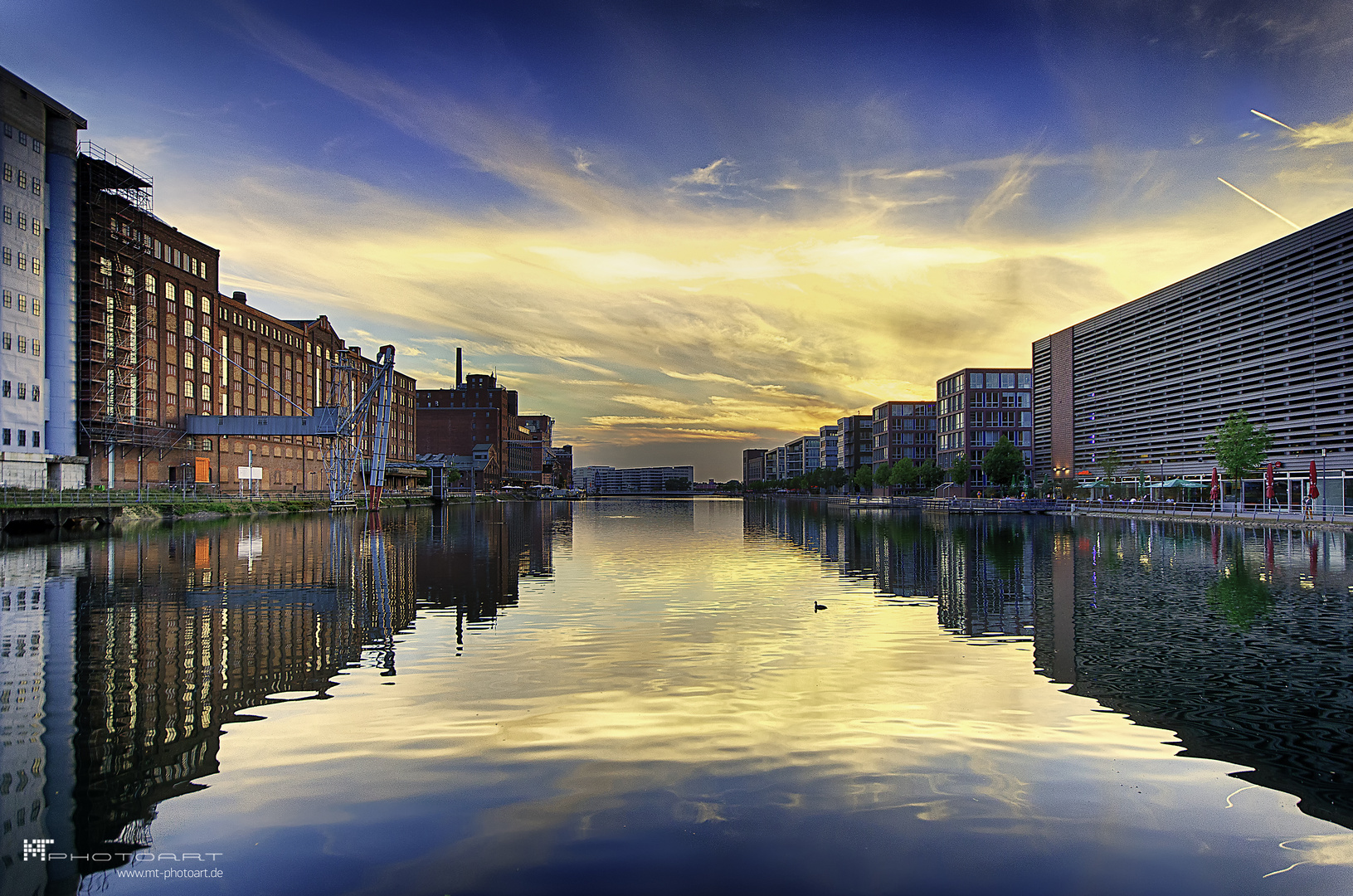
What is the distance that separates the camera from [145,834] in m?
8.39

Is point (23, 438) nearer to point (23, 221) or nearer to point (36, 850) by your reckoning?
point (23, 221)

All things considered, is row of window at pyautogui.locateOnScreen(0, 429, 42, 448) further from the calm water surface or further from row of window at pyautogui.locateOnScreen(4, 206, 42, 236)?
the calm water surface

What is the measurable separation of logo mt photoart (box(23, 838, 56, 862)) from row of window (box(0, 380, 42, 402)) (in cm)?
7434

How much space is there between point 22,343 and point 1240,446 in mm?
110940

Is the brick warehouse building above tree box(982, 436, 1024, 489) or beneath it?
above

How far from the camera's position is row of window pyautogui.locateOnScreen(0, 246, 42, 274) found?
65.1 metres

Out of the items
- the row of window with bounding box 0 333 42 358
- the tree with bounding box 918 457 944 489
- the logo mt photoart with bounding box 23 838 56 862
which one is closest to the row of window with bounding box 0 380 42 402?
the row of window with bounding box 0 333 42 358

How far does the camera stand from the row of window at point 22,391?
64.7m

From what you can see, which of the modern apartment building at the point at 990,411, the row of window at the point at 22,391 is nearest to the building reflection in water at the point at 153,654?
the row of window at the point at 22,391

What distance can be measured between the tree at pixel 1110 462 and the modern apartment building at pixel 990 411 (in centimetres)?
4164

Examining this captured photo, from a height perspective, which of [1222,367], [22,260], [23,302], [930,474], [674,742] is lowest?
[674,742]

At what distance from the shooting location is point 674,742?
1138cm

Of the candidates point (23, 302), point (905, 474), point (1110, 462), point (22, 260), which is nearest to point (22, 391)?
point (23, 302)

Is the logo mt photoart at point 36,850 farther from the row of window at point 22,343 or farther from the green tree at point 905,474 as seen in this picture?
the green tree at point 905,474
